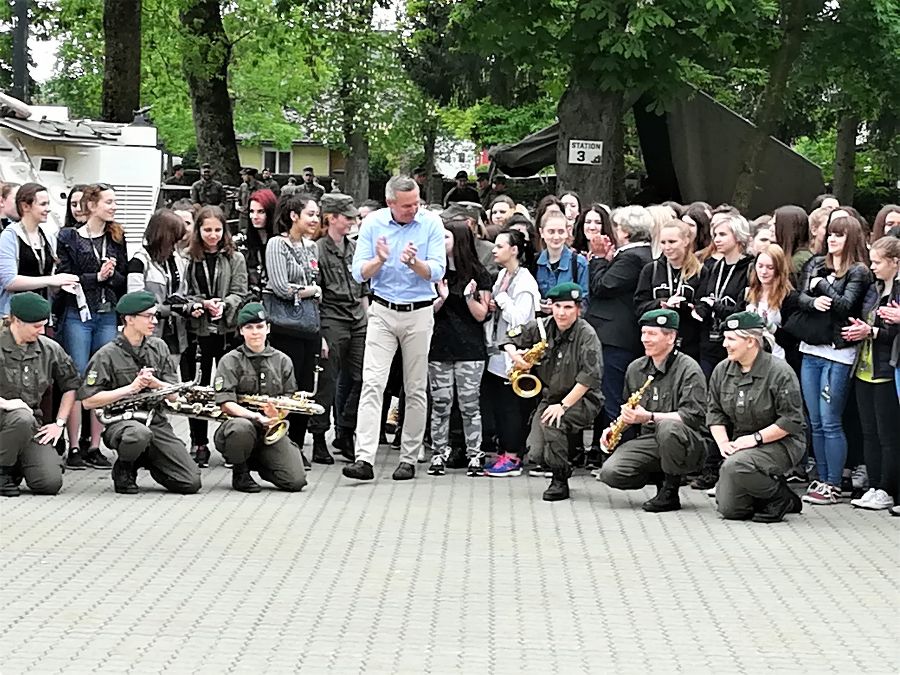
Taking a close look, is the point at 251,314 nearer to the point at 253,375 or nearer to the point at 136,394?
the point at 253,375

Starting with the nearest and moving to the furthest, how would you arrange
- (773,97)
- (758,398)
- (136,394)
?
(758,398) → (136,394) → (773,97)

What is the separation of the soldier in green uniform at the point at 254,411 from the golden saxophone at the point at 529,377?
5.23 feet

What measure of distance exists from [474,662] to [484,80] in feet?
102

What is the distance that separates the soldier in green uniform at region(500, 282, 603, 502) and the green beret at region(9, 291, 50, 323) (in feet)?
10.7

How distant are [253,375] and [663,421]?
2.91 metres

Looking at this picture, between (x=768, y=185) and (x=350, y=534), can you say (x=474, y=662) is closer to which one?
(x=350, y=534)

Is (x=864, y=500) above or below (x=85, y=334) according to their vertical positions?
below

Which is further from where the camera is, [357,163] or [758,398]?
[357,163]

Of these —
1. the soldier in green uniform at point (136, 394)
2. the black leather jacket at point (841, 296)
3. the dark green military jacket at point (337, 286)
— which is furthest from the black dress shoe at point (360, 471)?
the black leather jacket at point (841, 296)

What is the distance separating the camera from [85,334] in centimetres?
1223

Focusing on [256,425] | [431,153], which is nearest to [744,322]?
[256,425]

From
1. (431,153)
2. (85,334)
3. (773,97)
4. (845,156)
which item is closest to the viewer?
(85,334)

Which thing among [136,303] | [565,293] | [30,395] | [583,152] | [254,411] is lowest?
[254,411]

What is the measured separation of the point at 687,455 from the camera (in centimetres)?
1067
